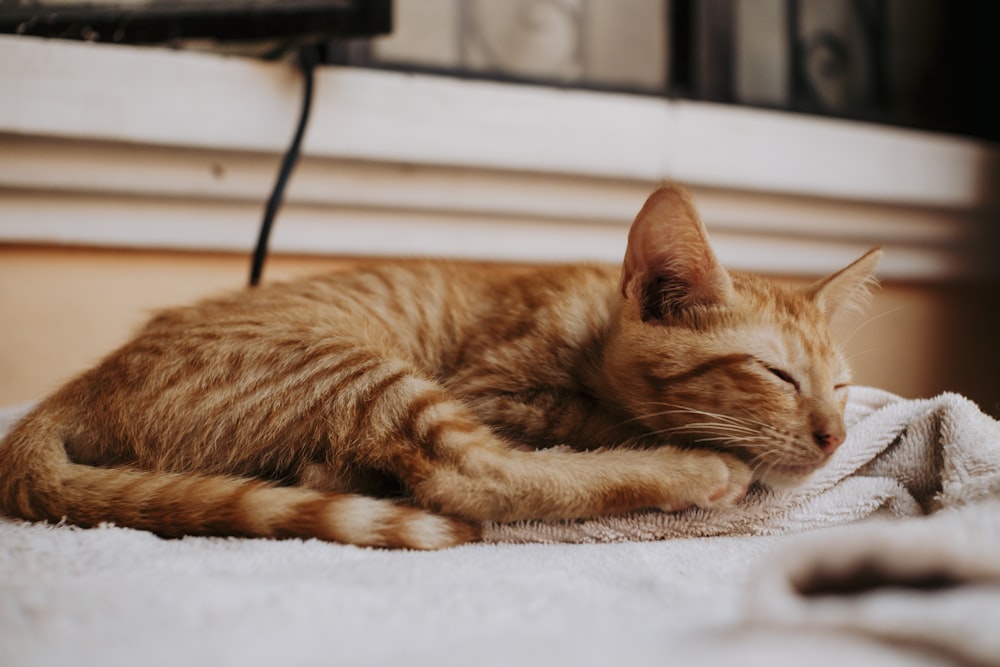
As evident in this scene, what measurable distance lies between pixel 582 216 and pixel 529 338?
64cm

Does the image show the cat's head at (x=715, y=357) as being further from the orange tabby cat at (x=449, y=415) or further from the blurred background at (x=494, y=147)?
the blurred background at (x=494, y=147)

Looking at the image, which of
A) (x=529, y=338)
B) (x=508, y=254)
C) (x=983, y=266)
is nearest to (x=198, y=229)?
(x=508, y=254)

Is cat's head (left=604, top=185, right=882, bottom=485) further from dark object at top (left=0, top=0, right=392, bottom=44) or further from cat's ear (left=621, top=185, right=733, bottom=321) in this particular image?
dark object at top (left=0, top=0, right=392, bottom=44)

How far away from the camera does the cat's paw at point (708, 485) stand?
0.66m

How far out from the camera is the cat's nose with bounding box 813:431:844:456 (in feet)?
2.24

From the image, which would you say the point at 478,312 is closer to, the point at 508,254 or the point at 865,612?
the point at 508,254

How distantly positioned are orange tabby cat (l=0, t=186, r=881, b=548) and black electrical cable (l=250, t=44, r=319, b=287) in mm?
258

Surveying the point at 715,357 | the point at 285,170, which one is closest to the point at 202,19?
the point at 285,170

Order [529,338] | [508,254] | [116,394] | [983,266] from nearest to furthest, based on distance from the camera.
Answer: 1. [116,394]
2. [529,338]
3. [508,254]
4. [983,266]

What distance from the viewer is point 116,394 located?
723 mm

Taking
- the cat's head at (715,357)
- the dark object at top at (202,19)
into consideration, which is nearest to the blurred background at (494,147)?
the dark object at top at (202,19)

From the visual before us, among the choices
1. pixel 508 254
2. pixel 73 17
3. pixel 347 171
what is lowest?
pixel 508 254

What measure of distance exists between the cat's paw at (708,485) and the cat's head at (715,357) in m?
0.04

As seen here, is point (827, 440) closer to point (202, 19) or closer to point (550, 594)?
point (550, 594)
